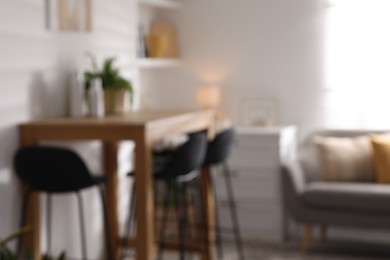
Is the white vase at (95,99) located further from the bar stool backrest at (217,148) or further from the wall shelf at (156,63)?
the wall shelf at (156,63)

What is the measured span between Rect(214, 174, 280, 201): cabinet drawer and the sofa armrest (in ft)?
0.87

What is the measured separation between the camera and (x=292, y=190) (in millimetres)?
4805

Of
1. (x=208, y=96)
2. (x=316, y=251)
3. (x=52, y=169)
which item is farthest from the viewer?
(x=208, y=96)

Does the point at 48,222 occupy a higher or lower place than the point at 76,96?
lower

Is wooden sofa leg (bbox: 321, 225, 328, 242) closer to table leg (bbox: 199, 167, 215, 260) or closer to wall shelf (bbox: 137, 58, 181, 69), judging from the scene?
table leg (bbox: 199, 167, 215, 260)

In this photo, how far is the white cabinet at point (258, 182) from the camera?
5.14 meters

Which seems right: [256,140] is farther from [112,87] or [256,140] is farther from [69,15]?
[69,15]

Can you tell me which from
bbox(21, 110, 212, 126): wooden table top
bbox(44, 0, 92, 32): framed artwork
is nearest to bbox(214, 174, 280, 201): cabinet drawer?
bbox(21, 110, 212, 126): wooden table top

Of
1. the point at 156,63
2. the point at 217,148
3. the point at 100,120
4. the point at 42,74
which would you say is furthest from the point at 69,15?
the point at 156,63

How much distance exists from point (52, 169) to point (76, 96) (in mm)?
685

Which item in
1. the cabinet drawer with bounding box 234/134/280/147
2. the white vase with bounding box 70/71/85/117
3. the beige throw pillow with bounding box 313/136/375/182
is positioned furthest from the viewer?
the cabinet drawer with bounding box 234/134/280/147

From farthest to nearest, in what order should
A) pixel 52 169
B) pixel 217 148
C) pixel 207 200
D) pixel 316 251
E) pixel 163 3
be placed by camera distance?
pixel 163 3
pixel 316 251
pixel 207 200
pixel 217 148
pixel 52 169

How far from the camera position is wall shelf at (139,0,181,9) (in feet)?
17.2

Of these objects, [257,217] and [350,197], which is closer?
[350,197]
